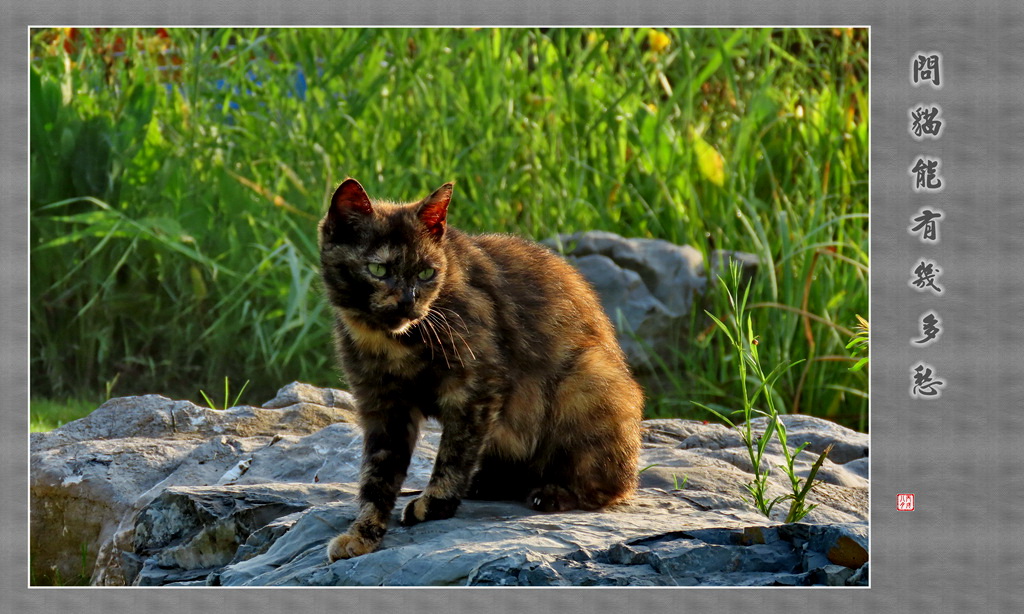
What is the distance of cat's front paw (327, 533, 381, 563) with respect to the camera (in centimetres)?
333

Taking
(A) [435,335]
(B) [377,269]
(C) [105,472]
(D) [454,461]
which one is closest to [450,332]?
(A) [435,335]

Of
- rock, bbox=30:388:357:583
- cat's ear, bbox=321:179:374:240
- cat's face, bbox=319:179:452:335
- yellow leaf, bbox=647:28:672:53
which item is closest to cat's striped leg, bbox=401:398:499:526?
cat's face, bbox=319:179:452:335

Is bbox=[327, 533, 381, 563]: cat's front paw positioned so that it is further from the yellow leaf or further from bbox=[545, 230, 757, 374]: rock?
the yellow leaf

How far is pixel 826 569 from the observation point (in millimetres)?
3182

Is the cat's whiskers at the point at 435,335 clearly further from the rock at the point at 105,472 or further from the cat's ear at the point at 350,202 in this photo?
the rock at the point at 105,472

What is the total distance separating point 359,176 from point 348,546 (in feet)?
12.3

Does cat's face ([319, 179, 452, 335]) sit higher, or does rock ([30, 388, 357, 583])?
cat's face ([319, 179, 452, 335])

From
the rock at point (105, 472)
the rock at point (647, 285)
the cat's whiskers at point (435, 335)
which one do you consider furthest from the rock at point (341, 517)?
the rock at point (647, 285)

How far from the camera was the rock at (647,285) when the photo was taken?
6.29 m

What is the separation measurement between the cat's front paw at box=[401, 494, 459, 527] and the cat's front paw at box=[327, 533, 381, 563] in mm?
187

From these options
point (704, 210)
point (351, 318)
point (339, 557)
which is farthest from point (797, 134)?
point (339, 557)

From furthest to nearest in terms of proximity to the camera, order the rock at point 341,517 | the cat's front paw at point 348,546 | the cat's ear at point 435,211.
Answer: the cat's ear at point 435,211 < the cat's front paw at point 348,546 < the rock at point 341,517

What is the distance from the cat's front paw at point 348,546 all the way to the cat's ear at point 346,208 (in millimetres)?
947

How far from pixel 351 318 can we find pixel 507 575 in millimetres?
1028
